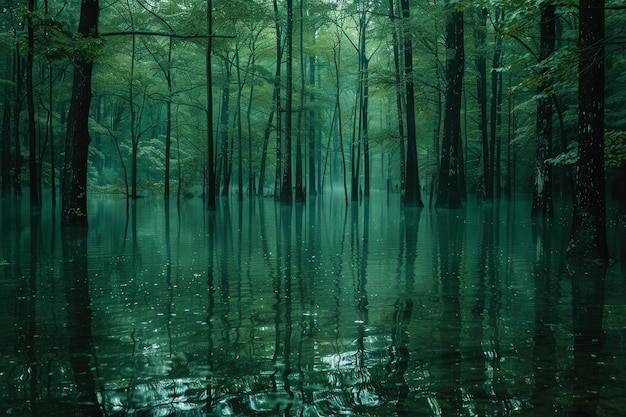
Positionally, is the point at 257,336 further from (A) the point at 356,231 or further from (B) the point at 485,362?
(A) the point at 356,231

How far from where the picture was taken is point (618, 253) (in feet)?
36.4

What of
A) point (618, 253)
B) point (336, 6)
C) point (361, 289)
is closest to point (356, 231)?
point (618, 253)

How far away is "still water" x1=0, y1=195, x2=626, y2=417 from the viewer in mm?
3588

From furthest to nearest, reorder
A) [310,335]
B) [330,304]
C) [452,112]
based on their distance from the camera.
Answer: [452,112], [330,304], [310,335]

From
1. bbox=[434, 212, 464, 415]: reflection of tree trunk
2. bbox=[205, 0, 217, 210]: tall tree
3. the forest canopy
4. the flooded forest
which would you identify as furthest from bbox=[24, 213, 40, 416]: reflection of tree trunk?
bbox=[205, 0, 217, 210]: tall tree

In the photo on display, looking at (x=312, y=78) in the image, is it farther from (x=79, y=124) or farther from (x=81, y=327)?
(x=81, y=327)

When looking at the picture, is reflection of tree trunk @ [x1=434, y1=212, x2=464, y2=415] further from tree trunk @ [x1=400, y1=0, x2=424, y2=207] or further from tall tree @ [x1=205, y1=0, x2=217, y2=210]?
tree trunk @ [x1=400, y1=0, x2=424, y2=207]

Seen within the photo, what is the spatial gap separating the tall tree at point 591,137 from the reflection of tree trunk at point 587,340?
1212mm

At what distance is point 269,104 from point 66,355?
40.5 metres

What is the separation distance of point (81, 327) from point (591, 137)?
8835mm

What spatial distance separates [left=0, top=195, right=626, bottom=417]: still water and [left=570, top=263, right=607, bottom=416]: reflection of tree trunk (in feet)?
0.07

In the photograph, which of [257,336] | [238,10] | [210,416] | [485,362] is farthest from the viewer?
[238,10]

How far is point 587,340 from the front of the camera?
16.2 feet

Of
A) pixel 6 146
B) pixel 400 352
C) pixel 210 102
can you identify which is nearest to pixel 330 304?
pixel 400 352
